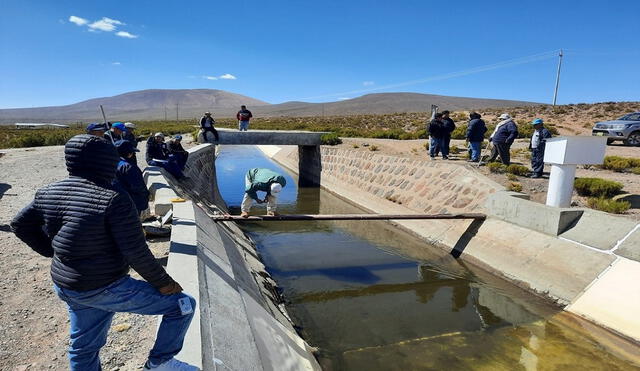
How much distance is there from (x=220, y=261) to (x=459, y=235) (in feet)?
27.3

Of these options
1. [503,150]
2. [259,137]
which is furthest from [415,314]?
[259,137]

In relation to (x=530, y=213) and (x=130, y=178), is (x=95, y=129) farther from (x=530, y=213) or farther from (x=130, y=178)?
(x=530, y=213)

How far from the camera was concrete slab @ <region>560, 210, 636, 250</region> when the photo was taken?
25.8ft

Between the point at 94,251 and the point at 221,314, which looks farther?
the point at 221,314

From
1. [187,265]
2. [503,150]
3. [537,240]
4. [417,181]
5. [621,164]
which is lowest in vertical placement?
[537,240]

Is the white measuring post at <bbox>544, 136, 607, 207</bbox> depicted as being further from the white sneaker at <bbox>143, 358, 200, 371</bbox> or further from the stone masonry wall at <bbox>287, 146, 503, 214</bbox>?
the white sneaker at <bbox>143, 358, 200, 371</bbox>

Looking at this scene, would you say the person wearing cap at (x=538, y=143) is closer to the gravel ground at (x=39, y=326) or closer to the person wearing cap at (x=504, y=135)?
the person wearing cap at (x=504, y=135)

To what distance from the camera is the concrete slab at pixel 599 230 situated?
310 inches

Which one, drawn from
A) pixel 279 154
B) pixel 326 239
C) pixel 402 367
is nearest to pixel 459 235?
pixel 326 239

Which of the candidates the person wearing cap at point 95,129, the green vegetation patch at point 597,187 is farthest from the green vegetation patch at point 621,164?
the person wearing cap at point 95,129

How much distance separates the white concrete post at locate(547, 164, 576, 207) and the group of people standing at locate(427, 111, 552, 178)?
2389 mm

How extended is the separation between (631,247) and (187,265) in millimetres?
8289

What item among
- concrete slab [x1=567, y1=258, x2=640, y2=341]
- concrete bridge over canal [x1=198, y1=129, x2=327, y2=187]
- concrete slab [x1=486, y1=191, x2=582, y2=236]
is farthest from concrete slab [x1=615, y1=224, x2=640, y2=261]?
concrete bridge over canal [x1=198, y1=129, x2=327, y2=187]

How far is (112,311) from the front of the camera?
2.84 metres
